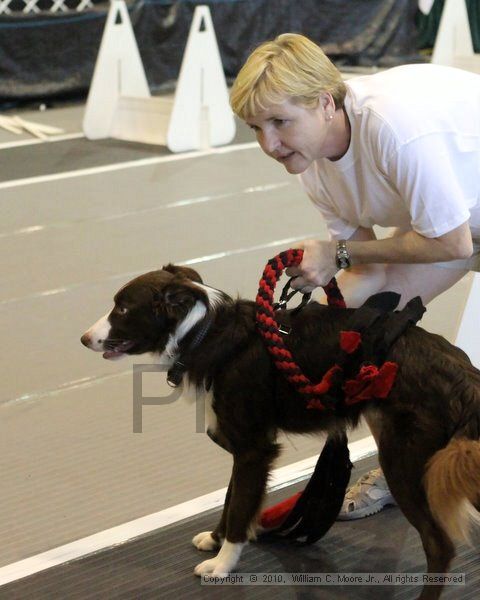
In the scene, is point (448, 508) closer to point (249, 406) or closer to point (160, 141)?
point (249, 406)

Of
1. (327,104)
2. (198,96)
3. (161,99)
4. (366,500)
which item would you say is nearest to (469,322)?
(366,500)

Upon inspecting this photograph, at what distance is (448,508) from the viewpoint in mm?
1759

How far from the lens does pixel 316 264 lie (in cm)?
202

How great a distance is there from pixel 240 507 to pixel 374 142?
0.88m

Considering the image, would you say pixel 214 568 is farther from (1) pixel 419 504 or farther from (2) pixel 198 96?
(2) pixel 198 96

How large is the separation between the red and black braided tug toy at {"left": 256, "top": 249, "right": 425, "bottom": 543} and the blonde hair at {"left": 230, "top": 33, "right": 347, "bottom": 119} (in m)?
0.36

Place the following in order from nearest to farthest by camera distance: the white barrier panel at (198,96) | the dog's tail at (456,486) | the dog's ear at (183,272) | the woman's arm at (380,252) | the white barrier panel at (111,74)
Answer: the dog's tail at (456,486) < the woman's arm at (380,252) < the dog's ear at (183,272) < the white barrier panel at (198,96) < the white barrier panel at (111,74)

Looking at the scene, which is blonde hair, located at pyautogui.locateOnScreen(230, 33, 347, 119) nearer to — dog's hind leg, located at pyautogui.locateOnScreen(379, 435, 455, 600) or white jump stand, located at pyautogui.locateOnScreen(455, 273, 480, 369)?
dog's hind leg, located at pyautogui.locateOnScreen(379, 435, 455, 600)

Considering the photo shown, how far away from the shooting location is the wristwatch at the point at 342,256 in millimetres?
2037

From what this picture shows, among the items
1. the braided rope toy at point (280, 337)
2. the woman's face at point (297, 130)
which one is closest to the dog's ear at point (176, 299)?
the braided rope toy at point (280, 337)

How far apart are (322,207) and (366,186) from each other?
0.25 m

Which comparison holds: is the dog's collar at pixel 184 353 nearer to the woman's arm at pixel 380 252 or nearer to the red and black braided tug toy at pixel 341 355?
the red and black braided tug toy at pixel 341 355

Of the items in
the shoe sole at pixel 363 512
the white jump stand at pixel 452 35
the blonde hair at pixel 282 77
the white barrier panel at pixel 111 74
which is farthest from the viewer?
the white jump stand at pixel 452 35

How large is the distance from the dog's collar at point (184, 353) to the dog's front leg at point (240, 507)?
23 cm
